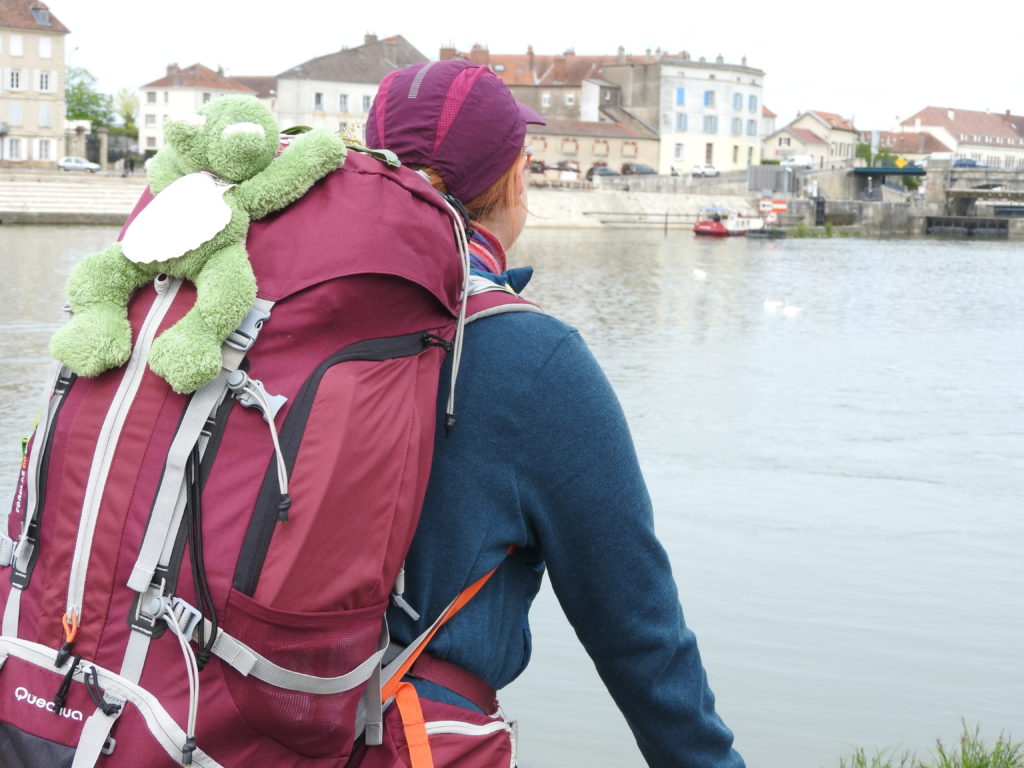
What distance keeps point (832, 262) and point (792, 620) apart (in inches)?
1389

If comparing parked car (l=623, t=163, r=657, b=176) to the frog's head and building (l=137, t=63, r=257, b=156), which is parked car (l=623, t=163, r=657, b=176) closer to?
building (l=137, t=63, r=257, b=156)

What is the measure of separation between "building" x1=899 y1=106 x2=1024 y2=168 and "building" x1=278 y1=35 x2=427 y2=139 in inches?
3219

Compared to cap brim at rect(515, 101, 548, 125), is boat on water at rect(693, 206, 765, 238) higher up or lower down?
higher up

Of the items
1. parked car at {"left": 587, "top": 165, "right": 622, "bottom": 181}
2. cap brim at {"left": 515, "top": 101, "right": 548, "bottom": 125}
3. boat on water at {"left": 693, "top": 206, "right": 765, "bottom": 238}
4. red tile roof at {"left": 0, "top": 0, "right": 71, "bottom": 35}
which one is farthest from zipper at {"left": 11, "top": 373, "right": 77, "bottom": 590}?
parked car at {"left": 587, "top": 165, "right": 622, "bottom": 181}

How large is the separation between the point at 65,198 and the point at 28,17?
909 inches

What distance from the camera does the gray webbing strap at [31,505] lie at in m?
1.59

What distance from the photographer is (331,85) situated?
76.1 m

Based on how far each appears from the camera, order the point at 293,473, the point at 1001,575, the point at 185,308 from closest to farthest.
Answer: 1. the point at 293,473
2. the point at 185,308
3. the point at 1001,575

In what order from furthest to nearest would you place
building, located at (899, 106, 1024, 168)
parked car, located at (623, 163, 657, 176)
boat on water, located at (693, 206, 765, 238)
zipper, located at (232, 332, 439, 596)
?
building, located at (899, 106, 1024, 168) < parked car, located at (623, 163, 657, 176) < boat on water, located at (693, 206, 765, 238) < zipper, located at (232, 332, 439, 596)

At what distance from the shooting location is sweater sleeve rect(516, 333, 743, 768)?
169 cm

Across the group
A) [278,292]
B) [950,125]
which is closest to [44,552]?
[278,292]

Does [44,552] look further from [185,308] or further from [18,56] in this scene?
[18,56]

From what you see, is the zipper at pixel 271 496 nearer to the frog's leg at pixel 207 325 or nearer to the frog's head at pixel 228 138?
the frog's leg at pixel 207 325

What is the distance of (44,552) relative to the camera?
159 cm
